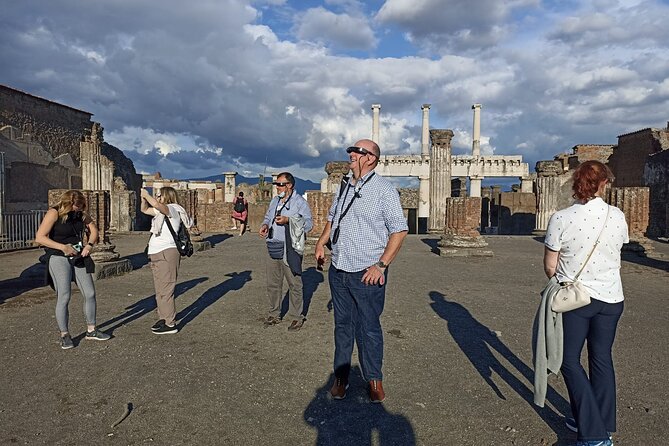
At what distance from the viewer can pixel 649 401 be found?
3.32 metres

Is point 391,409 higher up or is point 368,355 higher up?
point 368,355

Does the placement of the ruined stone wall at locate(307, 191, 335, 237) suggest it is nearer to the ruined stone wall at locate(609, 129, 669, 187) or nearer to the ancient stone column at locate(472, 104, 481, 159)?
the ruined stone wall at locate(609, 129, 669, 187)

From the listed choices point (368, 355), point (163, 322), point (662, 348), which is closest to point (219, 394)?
point (368, 355)

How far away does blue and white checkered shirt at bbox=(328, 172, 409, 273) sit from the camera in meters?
3.16

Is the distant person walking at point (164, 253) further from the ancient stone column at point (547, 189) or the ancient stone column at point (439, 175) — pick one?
the ancient stone column at point (547, 189)

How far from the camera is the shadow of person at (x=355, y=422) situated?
2752 mm

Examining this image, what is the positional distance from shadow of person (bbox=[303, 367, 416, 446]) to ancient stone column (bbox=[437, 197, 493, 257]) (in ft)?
30.7

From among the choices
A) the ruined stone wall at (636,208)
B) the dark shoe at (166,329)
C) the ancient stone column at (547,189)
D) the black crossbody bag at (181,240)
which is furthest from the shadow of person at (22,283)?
the ancient stone column at (547,189)

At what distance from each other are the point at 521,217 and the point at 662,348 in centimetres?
2234

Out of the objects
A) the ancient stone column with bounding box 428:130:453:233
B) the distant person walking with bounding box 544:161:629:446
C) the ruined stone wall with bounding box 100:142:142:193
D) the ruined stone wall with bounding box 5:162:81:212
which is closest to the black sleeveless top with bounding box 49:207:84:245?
the distant person walking with bounding box 544:161:629:446

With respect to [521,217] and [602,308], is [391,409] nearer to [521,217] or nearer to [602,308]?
[602,308]

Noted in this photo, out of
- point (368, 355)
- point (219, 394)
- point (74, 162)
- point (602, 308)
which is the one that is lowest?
point (219, 394)

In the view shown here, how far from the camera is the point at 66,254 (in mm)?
4281

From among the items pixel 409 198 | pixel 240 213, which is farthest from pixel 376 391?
pixel 409 198
